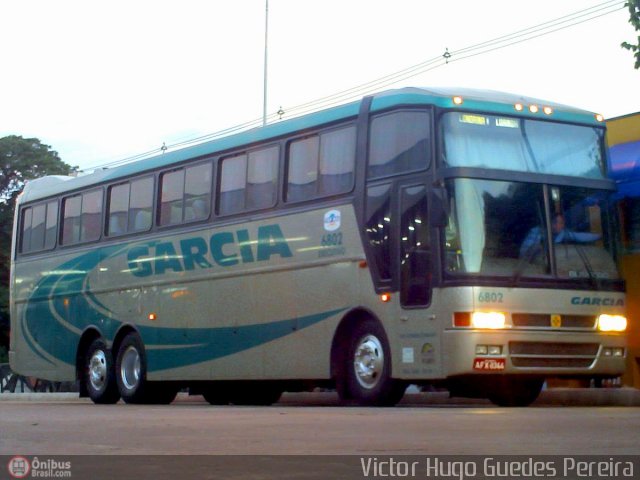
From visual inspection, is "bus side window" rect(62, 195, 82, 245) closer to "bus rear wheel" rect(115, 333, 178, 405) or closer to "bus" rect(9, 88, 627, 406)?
"bus rear wheel" rect(115, 333, 178, 405)

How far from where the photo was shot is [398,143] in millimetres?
15977

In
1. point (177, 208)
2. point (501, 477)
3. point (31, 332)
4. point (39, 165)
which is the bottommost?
point (501, 477)

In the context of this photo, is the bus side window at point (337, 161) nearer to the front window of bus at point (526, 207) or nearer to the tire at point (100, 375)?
the front window of bus at point (526, 207)

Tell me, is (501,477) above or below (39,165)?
below

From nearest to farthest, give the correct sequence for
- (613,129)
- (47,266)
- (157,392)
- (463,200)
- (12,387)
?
(463,200)
(613,129)
(157,392)
(47,266)
(12,387)

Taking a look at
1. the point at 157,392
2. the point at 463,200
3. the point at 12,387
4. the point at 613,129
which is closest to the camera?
the point at 463,200

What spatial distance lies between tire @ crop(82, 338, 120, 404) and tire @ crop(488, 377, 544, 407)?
7.62 metres

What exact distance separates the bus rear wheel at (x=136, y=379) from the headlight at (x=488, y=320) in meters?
7.71

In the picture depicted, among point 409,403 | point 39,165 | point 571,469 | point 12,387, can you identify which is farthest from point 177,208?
point 39,165

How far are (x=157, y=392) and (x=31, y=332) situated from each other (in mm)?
4277

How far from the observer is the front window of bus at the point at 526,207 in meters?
15.2

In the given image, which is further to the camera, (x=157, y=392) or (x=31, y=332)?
(x=31, y=332)

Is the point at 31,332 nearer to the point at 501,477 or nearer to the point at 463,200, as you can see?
the point at 463,200

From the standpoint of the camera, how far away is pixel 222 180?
767 inches
